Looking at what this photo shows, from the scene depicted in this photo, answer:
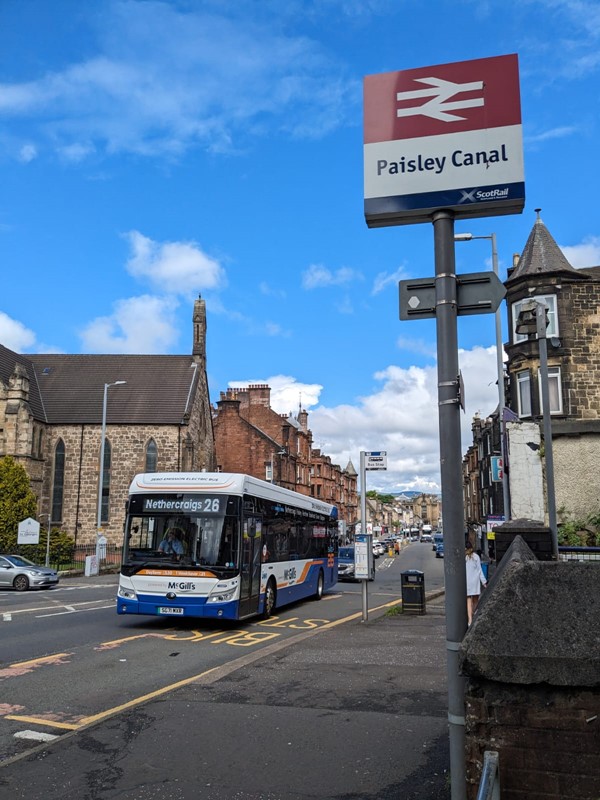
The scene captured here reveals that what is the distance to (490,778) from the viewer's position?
9.60 feet

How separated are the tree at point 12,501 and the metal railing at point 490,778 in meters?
41.2

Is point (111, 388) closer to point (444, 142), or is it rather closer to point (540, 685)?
point (444, 142)

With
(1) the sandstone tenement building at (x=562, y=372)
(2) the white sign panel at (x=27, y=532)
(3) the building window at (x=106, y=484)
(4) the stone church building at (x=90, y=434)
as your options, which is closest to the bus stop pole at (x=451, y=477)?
(1) the sandstone tenement building at (x=562, y=372)

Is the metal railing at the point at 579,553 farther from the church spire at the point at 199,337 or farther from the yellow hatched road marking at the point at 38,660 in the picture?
the church spire at the point at 199,337

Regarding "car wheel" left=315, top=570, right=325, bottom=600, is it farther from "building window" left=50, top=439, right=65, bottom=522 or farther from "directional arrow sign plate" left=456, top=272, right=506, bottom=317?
"building window" left=50, top=439, right=65, bottom=522

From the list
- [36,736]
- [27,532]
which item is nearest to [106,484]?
[27,532]

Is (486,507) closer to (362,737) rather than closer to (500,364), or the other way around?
(500,364)

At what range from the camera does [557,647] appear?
317 cm

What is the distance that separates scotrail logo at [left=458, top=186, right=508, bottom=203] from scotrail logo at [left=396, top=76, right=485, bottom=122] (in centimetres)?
53

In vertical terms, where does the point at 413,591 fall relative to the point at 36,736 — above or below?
Result: above

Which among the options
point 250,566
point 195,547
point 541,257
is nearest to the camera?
point 195,547

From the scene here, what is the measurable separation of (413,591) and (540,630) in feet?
42.6

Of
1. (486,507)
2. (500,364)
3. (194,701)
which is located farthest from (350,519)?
(194,701)

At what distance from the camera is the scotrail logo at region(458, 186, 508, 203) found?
4531 millimetres
